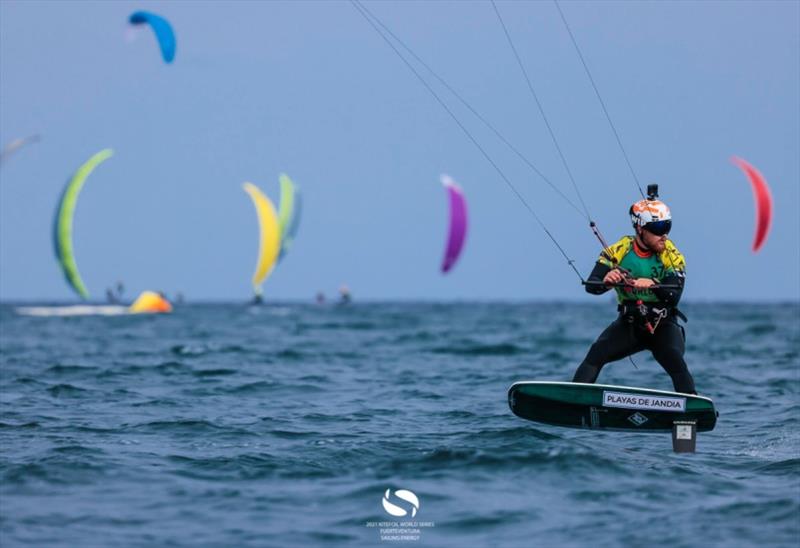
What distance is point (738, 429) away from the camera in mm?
11875

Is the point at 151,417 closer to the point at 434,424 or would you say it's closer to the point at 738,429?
the point at 434,424

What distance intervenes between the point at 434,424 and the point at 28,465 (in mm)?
4385

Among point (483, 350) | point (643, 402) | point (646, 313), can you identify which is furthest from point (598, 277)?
point (483, 350)

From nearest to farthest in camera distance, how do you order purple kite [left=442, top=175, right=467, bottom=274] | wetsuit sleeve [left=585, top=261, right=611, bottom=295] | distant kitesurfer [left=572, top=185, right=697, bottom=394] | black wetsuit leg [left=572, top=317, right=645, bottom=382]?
wetsuit sleeve [left=585, top=261, right=611, bottom=295], distant kitesurfer [left=572, top=185, right=697, bottom=394], black wetsuit leg [left=572, top=317, right=645, bottom=382], purple kite [left=442, top=175, right=467, bottom=274]

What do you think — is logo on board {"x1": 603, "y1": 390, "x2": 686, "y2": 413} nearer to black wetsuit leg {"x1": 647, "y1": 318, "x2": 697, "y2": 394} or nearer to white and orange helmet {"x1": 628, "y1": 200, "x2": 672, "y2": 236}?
black wetsuit leg {"x1": 647, "y1": 318, "x2": 697, "y2": 394}

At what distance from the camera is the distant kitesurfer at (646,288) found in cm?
938

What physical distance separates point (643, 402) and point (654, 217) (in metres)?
1.54

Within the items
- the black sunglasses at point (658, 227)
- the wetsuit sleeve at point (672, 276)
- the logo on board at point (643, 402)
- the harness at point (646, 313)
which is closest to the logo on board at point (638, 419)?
the logo on board at point (643, 402)

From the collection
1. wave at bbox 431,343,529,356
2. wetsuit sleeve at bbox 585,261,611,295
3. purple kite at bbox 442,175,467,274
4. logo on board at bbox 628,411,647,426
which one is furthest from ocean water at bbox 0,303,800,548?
purple kite at bbox 442,175,467,274

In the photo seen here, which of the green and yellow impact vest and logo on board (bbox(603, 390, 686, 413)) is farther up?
the green and yellow impact vest

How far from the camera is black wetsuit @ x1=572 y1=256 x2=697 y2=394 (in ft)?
31.4

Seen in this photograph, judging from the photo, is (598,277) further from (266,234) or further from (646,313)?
(266,234)

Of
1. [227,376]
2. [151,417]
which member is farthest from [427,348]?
[151,417]

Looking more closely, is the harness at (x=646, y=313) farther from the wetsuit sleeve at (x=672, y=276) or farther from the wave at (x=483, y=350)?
the wave at (x=483, y=350)
